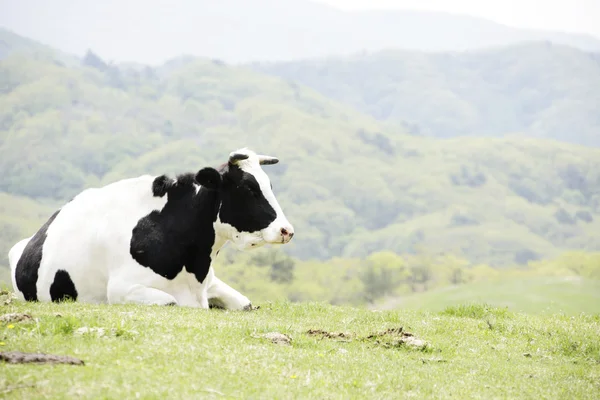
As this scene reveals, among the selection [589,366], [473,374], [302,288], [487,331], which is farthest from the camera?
[302,288]

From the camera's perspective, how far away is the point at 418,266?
183125mm

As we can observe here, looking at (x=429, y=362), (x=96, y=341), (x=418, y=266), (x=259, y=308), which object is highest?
(x=96, y=341)

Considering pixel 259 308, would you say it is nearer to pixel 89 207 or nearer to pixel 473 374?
pixel 89 207

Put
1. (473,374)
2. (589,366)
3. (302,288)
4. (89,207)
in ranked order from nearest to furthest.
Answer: (473,374) < (589,366) < (89,207) < (302,288)

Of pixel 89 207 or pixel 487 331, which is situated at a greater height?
pixel 89 207

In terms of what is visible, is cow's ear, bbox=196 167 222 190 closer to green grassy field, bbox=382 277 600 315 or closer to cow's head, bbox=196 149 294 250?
cow's head, bbox=196 149 294 250

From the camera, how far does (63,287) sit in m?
15.8

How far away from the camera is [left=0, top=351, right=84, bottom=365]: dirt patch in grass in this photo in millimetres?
8852

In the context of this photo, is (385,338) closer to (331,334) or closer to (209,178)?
(331,334)

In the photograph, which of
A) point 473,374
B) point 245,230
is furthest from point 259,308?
point 473,374

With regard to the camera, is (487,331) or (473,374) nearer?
(473,374)

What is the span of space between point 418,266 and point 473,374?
174 meters

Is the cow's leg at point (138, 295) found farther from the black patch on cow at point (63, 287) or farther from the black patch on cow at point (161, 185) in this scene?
the black patch on cow at point (161, 185)

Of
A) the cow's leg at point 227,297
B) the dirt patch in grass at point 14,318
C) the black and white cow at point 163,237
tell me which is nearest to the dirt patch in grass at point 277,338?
the dirt patch in grass at point 14,318
